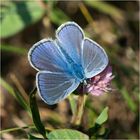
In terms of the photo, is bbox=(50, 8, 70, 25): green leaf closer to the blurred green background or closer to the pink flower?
the blurred green background

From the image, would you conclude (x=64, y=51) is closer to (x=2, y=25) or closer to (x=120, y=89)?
(x=120, y=89)

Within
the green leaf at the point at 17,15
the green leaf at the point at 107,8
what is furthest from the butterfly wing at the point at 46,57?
the green leaf at the point at 107,8

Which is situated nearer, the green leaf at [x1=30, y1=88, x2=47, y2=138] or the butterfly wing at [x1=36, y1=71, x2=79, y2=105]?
the butterfly wing at [x1=36, y1=71, x2=79, y2=105]

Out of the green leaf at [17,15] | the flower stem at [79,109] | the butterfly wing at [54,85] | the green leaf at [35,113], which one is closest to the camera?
the butterfly wing at [54,85]

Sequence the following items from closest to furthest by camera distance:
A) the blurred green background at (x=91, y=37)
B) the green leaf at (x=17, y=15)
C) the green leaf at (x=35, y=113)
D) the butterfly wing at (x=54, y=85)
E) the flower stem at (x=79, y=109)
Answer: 1. the butterfly wing at (x=54, y=85)
2. the green leaf at (x=35, y=113)
3. the flower stem at (x=79, y=109)
4. the blurred green background at (x=91, y=37)
5. the green leaf at (x=17, y=15)

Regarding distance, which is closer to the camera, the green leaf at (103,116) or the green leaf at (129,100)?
the green leaf at (103,116)

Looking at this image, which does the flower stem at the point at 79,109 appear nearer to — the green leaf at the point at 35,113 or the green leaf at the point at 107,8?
the green leaf at the point at 35,113

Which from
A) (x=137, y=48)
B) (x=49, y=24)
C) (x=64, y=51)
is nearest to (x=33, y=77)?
(x=49, y=24)

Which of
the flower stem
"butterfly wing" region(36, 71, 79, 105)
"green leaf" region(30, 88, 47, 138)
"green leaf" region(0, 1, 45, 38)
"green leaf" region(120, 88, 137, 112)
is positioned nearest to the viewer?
"butterfly wing" region(36, 71, 79, 105)

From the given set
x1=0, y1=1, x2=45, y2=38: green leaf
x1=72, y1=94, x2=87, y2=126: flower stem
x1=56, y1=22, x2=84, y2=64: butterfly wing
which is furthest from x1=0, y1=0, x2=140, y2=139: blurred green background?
x1=56, y1=22, x2=84, y2=64: butterfly wing
